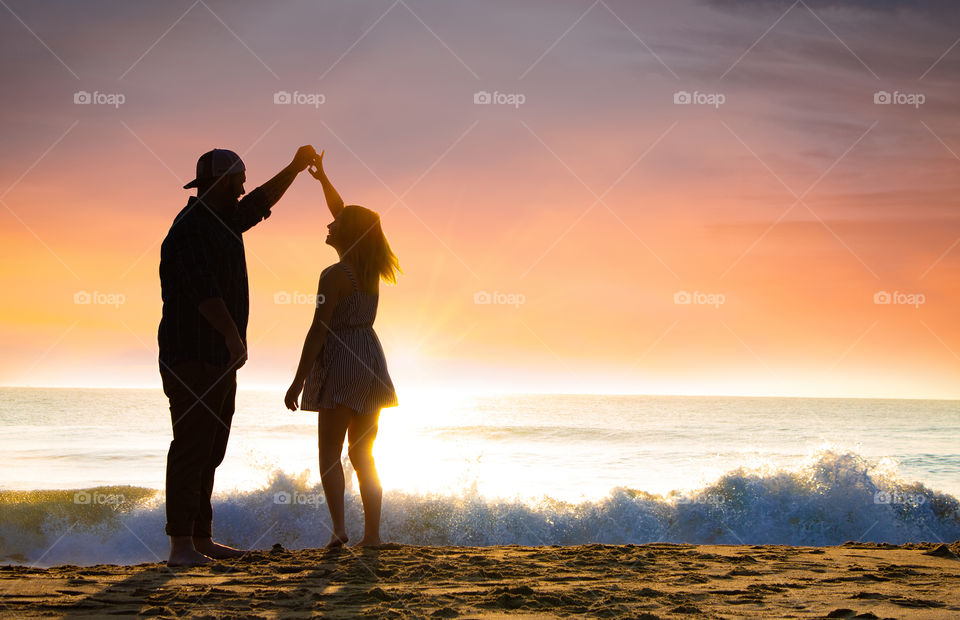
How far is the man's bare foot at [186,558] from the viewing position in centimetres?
329

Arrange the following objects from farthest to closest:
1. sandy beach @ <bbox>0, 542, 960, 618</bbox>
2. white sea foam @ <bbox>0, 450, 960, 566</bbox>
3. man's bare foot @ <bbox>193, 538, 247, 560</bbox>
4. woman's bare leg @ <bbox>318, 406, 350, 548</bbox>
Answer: white sea foam @ <bbox>0, 450, 960, 566</bbox> → woman's bare leg @ <bbox>318, 406, 350, 548</bbox> → man's bare foot @ <bbox>193, 538, 247, 560</bbox> → sandy beach @ <bbox>0, 542, 960, 618</bbox>

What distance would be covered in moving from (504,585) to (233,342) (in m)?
1.64

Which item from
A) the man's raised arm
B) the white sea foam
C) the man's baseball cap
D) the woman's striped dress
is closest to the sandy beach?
the woman's striped dress

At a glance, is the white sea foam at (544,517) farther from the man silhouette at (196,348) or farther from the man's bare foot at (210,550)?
the man silhouette at (196,348)

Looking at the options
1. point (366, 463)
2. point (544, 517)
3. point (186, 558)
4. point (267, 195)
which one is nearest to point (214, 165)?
point (267, 195)

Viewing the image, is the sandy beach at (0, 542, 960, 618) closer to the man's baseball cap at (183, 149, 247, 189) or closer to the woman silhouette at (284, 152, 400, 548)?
the woman silhouette at (284, 152, 400, 548)

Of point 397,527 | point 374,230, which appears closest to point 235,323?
point 374,230

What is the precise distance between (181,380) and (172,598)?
39.5 inches

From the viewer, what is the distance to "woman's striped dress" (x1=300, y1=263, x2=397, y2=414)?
384cm

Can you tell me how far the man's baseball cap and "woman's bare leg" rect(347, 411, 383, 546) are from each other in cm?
145

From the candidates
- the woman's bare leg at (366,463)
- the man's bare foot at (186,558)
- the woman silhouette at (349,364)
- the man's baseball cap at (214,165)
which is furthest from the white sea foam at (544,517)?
the man's baseball cap at (214,165)

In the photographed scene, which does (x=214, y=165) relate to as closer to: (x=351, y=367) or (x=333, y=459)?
(x=351, y=367)

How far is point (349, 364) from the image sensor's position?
3.89 metres

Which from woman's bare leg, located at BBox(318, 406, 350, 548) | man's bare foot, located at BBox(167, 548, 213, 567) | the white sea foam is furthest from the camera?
the white sea foam
